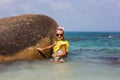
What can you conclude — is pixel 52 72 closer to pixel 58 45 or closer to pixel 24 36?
pixel 58 45

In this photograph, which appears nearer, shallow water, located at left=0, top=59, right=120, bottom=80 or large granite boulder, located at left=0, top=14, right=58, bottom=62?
shallow water, located at left=0, top=59, right=120, bottom=80

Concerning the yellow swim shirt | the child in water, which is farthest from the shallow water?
the yellow swim shirt

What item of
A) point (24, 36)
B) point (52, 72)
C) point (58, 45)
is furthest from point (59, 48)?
point (52, 72)

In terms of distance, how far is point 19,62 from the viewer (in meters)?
9.27

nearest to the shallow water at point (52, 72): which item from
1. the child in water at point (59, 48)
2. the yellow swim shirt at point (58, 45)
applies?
the child in water at point (59, 48)

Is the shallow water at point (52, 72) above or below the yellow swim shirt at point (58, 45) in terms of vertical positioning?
below

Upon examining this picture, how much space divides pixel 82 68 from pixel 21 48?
2154mm

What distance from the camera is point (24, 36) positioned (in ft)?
32.3

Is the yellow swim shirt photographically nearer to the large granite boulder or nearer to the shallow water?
the large granite boulder

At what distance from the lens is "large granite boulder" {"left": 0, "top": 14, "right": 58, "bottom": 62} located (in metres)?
9.36

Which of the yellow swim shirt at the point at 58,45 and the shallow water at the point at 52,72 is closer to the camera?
the shallow water at the point at 52,72

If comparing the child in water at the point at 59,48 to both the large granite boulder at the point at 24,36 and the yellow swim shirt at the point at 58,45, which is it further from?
the large granite boulder at the point at 24,36

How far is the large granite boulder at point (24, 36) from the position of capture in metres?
9.36

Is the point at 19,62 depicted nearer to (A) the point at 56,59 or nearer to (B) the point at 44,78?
(A) the point at 56,59
